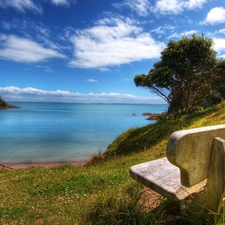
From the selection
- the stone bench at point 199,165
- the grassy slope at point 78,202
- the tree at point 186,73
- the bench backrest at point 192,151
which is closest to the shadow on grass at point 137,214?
the grassy slope at point 78,202

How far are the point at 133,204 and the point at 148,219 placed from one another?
424 millimetres

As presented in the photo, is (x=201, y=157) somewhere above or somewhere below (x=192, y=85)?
below

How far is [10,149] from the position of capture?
22.9 metres

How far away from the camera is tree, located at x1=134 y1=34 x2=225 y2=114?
15.4 m

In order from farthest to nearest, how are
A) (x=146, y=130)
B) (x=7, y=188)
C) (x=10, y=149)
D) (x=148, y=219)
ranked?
(x=10, y=149), (x=146, y=130), (x=7, y=188), (x=148, y=219)

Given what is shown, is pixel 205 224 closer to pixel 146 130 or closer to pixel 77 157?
pixel 146 130

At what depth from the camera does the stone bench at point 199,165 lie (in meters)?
1.97

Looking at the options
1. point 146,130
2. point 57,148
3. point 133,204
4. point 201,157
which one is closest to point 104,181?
point 133,204

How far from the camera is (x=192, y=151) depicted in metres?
2.05

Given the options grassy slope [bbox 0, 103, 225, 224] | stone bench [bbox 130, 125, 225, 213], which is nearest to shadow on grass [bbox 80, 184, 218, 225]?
grassy slope [bbox 0, 103, 225, 224]

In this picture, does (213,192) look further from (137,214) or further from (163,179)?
(137,214)

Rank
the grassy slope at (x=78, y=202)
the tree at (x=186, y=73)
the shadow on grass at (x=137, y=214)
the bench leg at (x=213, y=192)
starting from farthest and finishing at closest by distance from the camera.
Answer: the tree at (x=186, y=73) → the grassy slope at (x=78, y=202) → the shadow on grass at (x=137, y=214) → the bench leg at (x=213, y=192)

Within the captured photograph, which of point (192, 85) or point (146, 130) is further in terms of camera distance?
point (192, 85)

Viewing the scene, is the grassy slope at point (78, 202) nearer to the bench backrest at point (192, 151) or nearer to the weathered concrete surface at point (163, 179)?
the weathered concrete surface at point (163, 179)
